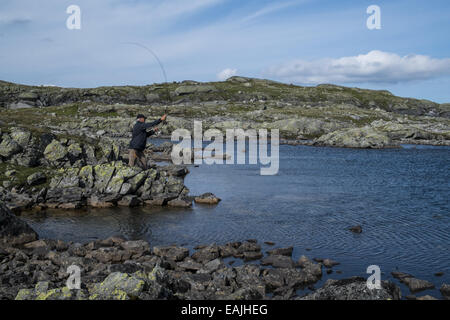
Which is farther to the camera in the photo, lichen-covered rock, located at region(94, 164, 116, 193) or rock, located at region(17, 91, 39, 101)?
rock, located at region(17, 91, 39, 101)

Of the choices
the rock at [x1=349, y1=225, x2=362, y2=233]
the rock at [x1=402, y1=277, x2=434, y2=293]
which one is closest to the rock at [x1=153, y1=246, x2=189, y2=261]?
the rock at [x1=402, y1=277, x2=434, y2=293]

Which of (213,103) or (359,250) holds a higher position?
(213,103)

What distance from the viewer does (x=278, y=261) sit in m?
18.1

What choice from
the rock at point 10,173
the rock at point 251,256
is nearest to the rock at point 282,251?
the rock at point 251,256

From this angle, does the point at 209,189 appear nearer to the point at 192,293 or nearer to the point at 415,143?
the point at 192,293

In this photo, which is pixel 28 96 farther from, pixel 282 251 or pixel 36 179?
pixel 282 251

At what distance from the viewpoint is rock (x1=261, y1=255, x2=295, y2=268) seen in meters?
17.6

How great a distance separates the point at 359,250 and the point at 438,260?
11.5 feet

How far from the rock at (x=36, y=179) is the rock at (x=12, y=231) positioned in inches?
390

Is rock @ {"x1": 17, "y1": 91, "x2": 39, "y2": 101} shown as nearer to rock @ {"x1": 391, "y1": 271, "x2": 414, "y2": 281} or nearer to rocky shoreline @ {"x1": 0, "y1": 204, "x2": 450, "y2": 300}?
rocky shoreline @ {"x1": 0, "y1": 204, "x2": 450, "y2": 300}

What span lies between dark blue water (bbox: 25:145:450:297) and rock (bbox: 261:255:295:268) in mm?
1229

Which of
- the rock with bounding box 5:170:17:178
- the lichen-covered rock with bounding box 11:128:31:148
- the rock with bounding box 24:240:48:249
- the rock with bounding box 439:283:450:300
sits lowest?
the rock with bounding box 439:283:450:300

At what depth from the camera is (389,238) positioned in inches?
878
